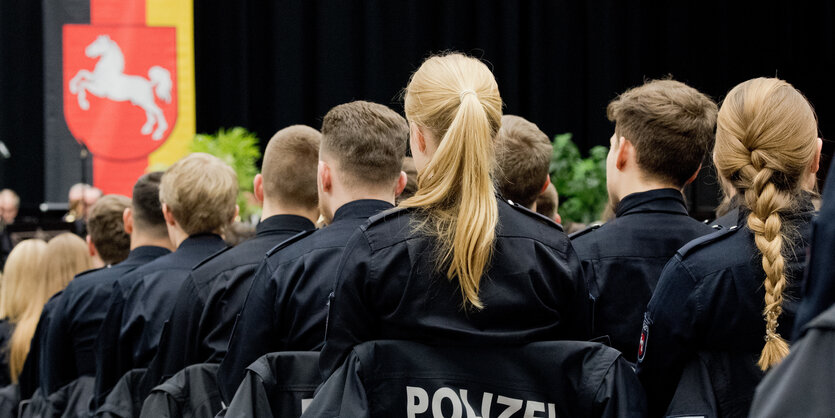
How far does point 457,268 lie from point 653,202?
0.80m

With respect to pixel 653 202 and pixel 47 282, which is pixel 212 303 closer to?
pixel 653 202

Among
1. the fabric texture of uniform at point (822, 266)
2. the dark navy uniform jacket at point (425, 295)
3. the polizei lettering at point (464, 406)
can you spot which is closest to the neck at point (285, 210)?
the dark navy uniform jacket at point (425, 295)

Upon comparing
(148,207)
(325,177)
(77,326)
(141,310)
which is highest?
(325,177)

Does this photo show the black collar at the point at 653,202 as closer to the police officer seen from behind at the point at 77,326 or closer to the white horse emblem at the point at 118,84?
the police officer seen from behind at the point at 77,326

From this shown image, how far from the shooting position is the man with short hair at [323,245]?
2.11m

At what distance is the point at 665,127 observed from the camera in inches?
86.9

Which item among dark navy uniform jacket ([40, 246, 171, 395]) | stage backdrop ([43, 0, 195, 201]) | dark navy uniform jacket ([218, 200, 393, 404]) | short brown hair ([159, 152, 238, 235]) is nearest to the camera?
dark navy uniform jacket ([218, 200, 393, 404])

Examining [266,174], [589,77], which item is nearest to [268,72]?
[589,77]

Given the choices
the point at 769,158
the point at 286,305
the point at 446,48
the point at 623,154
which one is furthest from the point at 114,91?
the point at 769,158

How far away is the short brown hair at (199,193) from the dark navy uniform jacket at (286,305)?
0.92 metres

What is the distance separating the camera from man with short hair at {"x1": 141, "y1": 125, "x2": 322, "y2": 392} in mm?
2479

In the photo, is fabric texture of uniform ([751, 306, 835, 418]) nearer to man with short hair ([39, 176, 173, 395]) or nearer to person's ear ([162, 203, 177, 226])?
person's ear ([162, 203, 177, 226])

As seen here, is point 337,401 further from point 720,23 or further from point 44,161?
point 720,23

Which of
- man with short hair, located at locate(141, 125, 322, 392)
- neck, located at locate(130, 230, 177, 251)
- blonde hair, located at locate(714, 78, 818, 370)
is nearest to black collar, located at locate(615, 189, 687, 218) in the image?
blonde hair, located at locate(714, 78, 818, 370)
